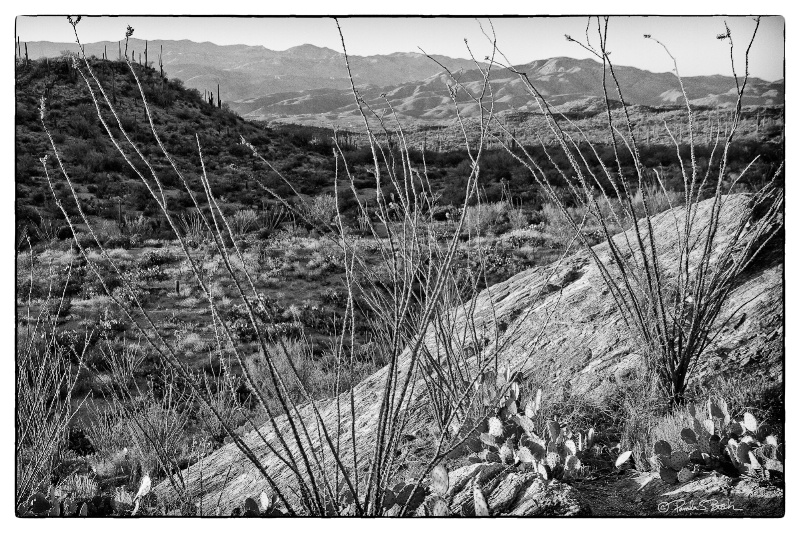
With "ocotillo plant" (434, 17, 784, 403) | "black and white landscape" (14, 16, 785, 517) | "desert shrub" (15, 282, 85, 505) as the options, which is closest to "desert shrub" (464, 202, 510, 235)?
"black and white landscape" (14, 16, 785, 517)

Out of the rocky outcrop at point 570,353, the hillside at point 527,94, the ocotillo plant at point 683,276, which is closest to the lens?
the ocotillo plant at point 683,276

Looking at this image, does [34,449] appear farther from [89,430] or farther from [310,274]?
[310,274]

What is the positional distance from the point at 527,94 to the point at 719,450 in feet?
5.27

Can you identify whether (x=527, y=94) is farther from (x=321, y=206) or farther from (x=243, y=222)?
(x=243, y=222)

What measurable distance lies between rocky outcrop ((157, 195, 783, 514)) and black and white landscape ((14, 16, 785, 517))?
0.01 m

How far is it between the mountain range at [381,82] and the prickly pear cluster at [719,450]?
1.17 m

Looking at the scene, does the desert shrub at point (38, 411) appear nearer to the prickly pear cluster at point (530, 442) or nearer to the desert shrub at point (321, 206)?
the desert shrub at point (321, 206)

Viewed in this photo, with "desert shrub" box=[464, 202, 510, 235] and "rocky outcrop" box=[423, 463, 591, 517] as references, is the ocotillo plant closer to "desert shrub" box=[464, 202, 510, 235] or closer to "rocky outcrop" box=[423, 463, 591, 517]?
"rocky outcrop" box=[423, 463, 591, 517]

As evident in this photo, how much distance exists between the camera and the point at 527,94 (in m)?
2.88

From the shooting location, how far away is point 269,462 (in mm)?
2344

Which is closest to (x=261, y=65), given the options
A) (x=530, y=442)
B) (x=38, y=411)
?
(x=38, y=411)

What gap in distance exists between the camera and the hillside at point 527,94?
2.56 m

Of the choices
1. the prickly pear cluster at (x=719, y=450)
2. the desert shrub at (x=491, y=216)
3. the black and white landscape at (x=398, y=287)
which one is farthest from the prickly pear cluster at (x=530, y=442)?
the desert shrub at (x=491, y=216)

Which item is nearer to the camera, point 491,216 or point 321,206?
point 321,206
